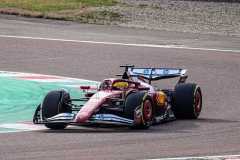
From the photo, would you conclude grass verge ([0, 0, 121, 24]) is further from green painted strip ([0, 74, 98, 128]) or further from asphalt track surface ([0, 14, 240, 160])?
green painted strip ([0, 74, 98, 128])

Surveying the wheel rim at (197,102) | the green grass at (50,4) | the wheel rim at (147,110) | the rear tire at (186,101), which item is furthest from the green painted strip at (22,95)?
the green grass at (50,4)

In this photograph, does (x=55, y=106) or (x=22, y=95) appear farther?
(x=22, y=95)

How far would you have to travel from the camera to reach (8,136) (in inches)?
543

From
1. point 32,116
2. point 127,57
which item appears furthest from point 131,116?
point 127,57

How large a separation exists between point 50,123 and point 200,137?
2.28m

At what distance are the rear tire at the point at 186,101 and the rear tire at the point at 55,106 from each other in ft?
5.90

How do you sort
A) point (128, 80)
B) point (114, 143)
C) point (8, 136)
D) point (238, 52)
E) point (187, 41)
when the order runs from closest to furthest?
point (114, 143)
point (8, 136)
point (128, 80)
point (238, 52)
point (187, 41)

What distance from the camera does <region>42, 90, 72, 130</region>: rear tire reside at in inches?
573

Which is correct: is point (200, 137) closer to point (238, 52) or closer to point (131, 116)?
point (131, 116)

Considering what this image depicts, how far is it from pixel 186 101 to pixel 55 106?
2216 mm

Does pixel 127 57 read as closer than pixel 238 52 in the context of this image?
Yes

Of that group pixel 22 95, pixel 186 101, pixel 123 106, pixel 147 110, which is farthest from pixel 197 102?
pixel 22 95

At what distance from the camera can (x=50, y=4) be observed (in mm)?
36156

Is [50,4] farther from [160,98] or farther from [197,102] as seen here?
[160,98]
